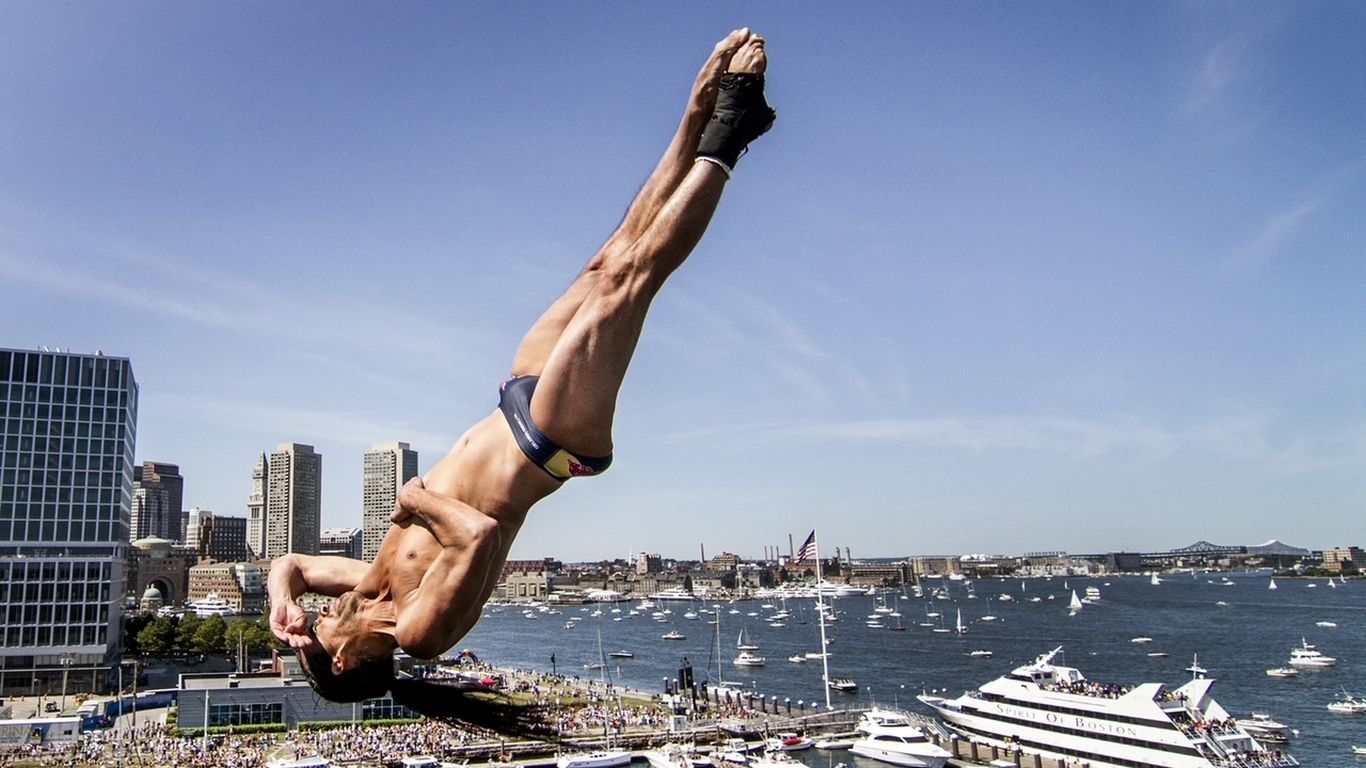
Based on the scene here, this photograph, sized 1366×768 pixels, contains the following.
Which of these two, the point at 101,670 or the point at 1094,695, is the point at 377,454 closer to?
the point at 101,670

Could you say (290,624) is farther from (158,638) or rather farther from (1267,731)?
(158,638)

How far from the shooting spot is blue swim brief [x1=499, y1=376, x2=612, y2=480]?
3.61 m

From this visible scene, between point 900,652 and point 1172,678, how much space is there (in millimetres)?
25871

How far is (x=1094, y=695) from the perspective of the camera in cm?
3728

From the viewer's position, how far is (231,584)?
16300cm

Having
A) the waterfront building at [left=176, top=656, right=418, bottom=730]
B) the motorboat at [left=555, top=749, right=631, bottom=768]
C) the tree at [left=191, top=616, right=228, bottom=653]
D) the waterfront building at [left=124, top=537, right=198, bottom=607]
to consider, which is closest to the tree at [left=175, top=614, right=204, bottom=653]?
the tree at [left=191, top=616, right=228, bottom=653]

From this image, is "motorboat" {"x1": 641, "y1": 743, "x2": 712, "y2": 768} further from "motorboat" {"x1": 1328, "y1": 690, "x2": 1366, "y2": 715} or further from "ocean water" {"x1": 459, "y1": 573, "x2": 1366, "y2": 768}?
"motorboat" {"x1": 1328, "y1": 690, "x2": 1366, "y2": 715}

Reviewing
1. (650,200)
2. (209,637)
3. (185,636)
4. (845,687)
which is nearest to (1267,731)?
(845,687)

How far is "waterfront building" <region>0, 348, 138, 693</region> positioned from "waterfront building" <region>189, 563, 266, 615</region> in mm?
105842

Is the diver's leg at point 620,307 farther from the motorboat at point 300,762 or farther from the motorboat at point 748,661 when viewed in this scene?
the motorboat at point 748,661

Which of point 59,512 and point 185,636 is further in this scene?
point 185,636

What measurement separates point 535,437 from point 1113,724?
38158 millimetres

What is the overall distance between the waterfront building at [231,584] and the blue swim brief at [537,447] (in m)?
170

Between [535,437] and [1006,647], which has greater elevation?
[535,437]
